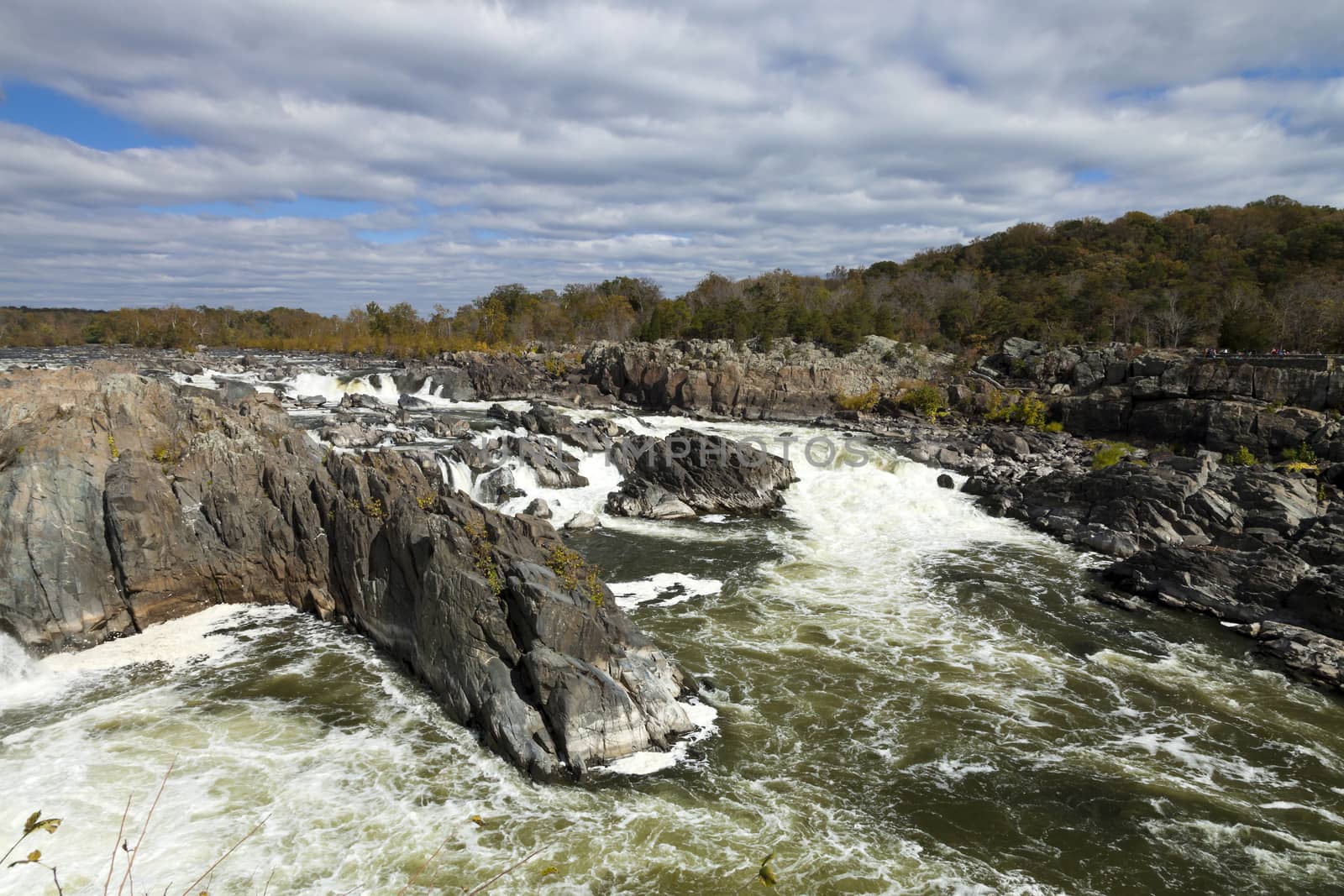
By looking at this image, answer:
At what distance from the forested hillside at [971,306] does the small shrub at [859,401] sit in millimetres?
16362

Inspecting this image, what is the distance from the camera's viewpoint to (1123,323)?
7638cm

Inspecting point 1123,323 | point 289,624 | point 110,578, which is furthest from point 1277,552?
point 1123,323

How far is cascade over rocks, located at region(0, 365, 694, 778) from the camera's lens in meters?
15.0

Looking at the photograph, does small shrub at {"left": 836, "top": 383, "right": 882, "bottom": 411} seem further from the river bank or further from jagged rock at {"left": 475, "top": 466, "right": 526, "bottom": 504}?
the river bank

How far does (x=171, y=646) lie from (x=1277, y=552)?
110 ft

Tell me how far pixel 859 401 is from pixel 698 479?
32.5m

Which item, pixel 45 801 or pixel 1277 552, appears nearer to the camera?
pixel 45 801

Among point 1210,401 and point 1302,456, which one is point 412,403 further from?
point 1302,456

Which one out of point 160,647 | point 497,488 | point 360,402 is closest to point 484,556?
point 160,647

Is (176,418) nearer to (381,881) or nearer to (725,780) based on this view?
(381,881)

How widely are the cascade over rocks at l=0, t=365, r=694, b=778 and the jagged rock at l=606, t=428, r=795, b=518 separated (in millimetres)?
12505

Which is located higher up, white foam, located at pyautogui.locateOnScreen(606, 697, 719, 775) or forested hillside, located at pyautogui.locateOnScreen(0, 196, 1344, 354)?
forested hillside, located at pyautogui.locateOnScreen(0, 196, 1344, 354)

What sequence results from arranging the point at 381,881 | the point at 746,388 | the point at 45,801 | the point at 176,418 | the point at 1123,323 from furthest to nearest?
the point at 1123,323, the point at 746,388, the point at 176,418, the point at 45,801, the point at 381,881

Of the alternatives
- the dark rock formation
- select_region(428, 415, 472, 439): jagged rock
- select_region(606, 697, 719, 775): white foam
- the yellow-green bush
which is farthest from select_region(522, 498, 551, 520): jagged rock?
the dark rock formation
